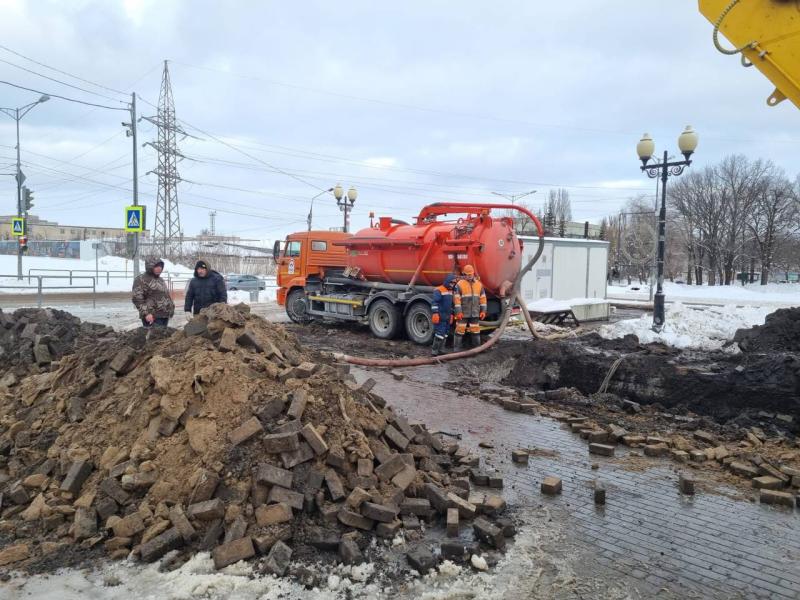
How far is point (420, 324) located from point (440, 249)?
Answer: 6.27ft

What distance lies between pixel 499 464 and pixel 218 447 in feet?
9.61

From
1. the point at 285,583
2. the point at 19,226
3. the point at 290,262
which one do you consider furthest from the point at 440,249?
the point at 19,226

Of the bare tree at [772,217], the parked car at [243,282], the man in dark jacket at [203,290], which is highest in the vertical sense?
the bare tree at [772,217]

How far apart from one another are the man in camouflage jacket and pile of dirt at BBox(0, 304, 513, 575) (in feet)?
11.2

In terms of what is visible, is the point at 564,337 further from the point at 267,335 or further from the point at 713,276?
the point at 713,276

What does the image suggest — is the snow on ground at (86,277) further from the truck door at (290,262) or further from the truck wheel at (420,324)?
the truck wheel at (420,324)

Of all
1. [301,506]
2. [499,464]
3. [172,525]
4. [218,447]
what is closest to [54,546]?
[172,525]

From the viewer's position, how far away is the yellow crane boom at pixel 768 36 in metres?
4.92

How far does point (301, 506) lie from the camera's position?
172 inches

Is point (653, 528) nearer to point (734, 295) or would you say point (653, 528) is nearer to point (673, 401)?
point (673, 401)

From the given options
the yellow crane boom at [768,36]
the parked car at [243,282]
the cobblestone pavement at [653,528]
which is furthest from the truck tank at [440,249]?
the parked car at [243,282]

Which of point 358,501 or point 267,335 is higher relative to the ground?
point 267,335

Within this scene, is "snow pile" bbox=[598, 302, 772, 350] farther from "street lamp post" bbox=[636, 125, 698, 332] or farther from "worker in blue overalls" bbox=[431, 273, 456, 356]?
"worker in blue overalls" bbox=[431, 273, 456, 356]

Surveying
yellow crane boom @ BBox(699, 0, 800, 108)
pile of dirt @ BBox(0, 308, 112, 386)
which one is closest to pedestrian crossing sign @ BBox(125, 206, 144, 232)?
pile of dirt @ BBox(0, 308, 112, 386)
